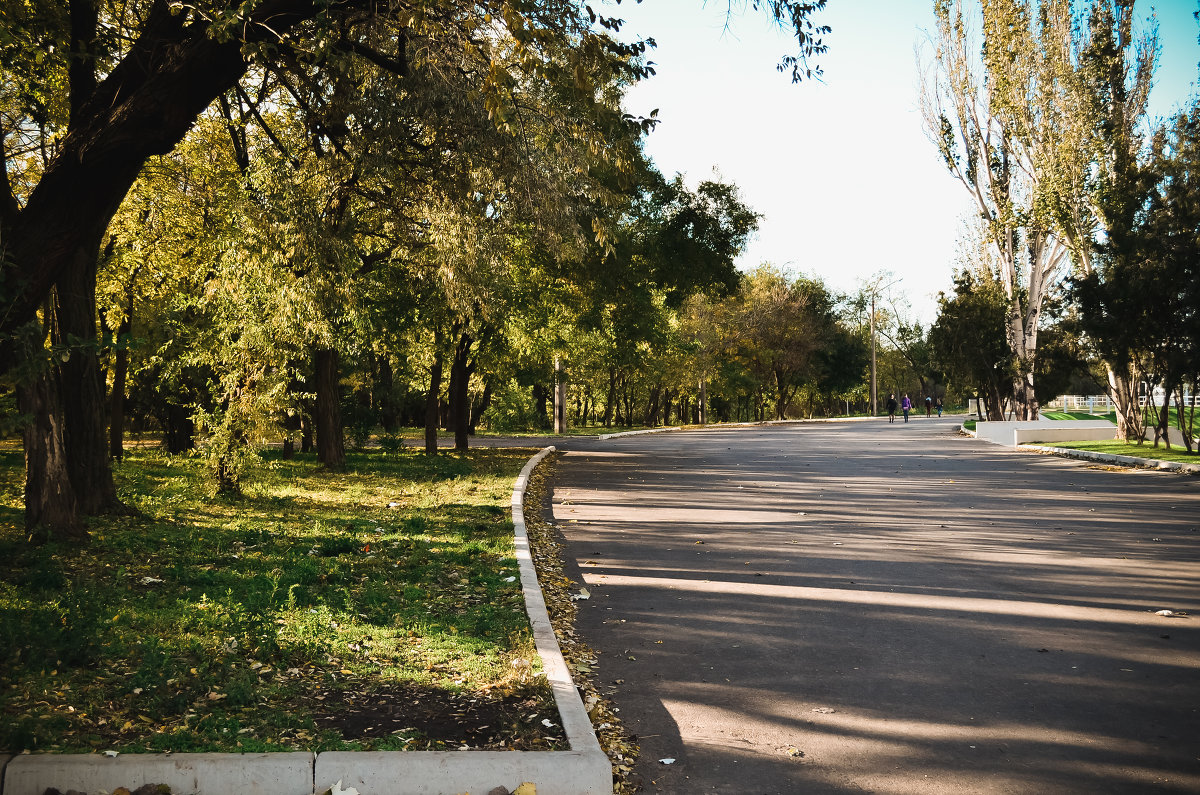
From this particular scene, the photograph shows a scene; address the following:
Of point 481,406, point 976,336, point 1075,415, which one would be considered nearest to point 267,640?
point 976,336

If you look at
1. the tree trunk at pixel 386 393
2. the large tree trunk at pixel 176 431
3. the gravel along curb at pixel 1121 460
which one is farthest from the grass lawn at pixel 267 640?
the tree trunk at pixel 386 393

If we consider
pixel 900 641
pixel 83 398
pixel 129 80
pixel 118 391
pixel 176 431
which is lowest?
pixel 900 641

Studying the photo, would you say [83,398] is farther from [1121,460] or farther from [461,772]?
[1121,460]

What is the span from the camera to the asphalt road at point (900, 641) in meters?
4.24

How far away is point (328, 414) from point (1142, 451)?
68.5 feet

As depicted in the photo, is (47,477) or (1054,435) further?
(1054,435)

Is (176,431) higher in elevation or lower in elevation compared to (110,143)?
lower

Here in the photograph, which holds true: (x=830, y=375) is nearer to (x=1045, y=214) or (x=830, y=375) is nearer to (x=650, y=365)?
(x=650, y=365)

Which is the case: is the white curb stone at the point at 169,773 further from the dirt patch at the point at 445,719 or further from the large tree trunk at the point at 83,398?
the large tree trunk at the point at 83,398

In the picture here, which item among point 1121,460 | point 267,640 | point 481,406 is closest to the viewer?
point 267,640

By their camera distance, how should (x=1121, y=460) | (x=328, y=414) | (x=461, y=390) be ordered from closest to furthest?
(x=328, y=414)
(x=1121, y=460)
(x=461, y=390)

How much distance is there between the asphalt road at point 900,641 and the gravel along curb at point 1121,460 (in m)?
5.82

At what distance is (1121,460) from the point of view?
21281mm

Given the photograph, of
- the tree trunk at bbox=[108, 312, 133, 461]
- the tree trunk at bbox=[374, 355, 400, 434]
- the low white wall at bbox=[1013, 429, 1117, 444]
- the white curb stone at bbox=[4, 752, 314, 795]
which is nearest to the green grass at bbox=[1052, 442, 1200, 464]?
the low white wall at bbox=[1013, 429, 1117, 444]
